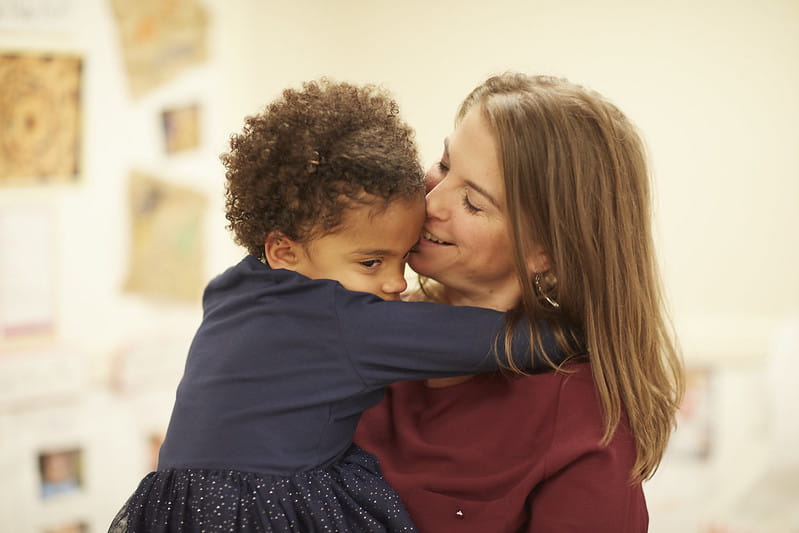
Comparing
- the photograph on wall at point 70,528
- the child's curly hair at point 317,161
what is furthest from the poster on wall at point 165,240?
the child's curly hair at point 317,161

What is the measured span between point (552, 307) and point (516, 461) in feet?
0.82

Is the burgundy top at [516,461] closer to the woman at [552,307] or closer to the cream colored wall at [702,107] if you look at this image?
the woman at [552,307]

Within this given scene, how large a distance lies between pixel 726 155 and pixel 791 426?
2.98 ft

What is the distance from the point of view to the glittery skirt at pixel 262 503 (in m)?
1.07

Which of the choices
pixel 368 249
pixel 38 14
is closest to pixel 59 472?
pixel 38 14

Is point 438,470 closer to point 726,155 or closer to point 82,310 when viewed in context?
point 82,310

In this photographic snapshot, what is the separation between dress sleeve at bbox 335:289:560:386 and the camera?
1.11 m

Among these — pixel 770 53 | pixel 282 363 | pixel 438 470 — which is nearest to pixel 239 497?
pixel 282 363

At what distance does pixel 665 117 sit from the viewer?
8.79 ft

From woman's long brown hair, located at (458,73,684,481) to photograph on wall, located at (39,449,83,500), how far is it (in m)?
1.68

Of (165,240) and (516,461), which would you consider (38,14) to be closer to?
(165,240)

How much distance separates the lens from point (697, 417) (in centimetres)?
269

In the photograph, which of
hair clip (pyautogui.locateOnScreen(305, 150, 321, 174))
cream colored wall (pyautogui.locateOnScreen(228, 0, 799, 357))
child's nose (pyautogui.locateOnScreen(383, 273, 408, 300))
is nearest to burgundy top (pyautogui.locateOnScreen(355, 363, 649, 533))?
child's nose (pyautogui.locateOnScreen(383, 273, 408, 300))

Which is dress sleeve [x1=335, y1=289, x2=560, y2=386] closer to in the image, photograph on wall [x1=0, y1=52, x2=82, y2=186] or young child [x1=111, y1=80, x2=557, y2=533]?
young child [x1=111, y1=80, x2=557, y2=533]
